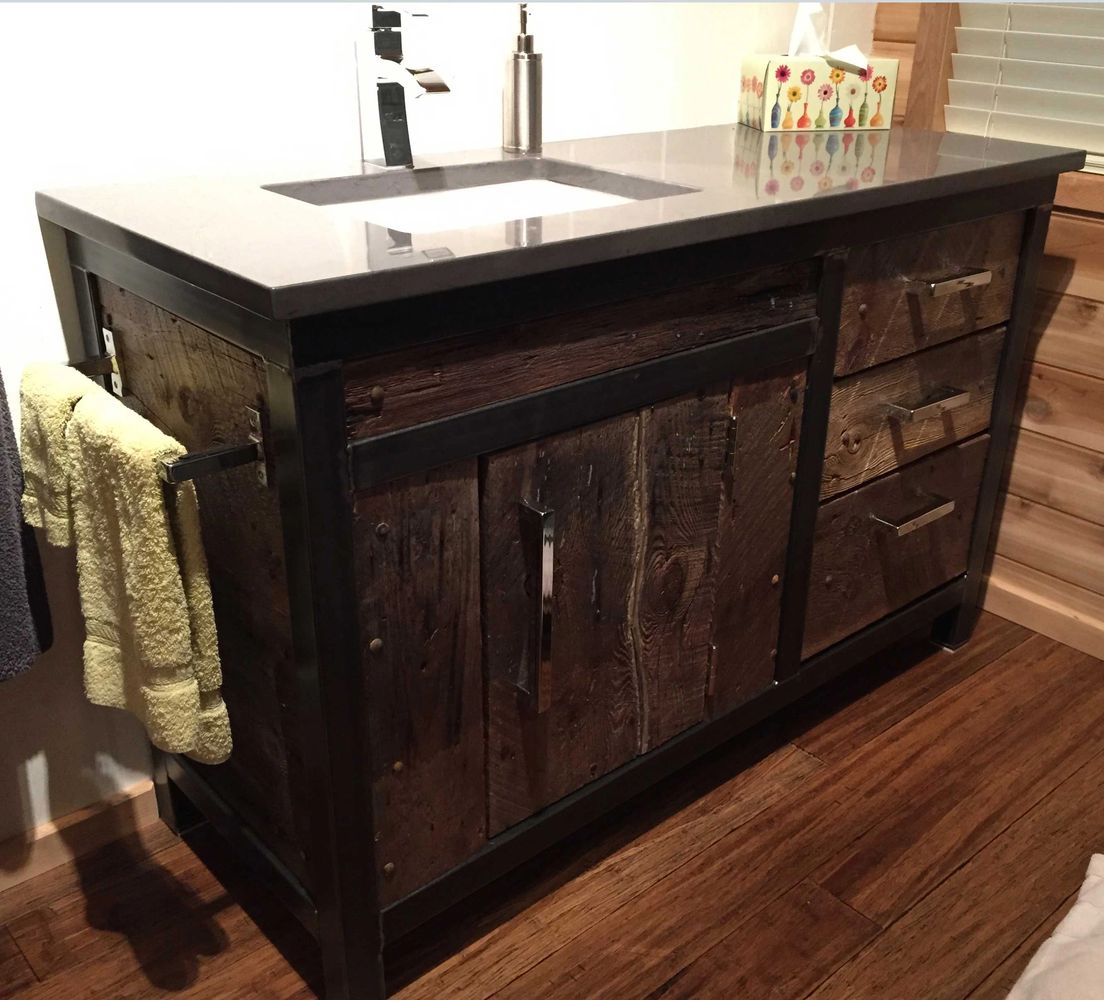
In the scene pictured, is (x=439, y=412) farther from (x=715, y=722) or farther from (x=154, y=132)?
(x=715, y=722)

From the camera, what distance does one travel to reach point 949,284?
4.77ft

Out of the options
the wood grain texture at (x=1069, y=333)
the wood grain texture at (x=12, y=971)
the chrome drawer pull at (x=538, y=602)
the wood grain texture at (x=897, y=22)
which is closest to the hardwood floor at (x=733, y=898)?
the wood grain texture at (x=12, y=971)

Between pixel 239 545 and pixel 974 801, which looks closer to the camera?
pixel 239 545

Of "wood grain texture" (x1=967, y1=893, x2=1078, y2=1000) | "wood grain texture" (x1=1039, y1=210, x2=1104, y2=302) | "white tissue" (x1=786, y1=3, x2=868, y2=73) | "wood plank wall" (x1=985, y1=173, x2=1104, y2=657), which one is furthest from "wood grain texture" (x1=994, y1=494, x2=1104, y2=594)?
"white tissue" (x1=786, y1=3, x2=868, y2=73)

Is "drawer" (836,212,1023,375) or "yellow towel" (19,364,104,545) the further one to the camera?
"drawer" (836,212,1023,375)

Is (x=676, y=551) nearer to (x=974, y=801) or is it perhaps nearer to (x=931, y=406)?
(x=931, y=406)

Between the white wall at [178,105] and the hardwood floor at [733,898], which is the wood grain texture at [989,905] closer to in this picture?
the hardwood floor at [733,898]

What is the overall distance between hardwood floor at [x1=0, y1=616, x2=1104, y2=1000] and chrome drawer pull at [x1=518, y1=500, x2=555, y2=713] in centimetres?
34

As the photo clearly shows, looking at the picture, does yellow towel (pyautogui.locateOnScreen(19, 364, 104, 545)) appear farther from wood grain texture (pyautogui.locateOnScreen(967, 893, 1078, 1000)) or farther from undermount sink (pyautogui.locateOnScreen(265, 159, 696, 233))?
wood grain texture (pyautogui.locateOnScreen(967, 893, 1078, 1000))

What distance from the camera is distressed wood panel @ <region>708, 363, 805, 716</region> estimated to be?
1.31 meters

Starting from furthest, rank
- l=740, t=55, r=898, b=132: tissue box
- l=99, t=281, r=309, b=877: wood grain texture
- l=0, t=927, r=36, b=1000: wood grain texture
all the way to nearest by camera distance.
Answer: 1. l=740, t=55, r=898, b=132: tissue box
2. l=0, t=927, r=36, b=1000: wood grain texture
3. l=99, t=281, r=309, b=877: wood grain texture

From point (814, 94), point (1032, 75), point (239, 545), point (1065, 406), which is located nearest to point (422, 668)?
point (239, 545)

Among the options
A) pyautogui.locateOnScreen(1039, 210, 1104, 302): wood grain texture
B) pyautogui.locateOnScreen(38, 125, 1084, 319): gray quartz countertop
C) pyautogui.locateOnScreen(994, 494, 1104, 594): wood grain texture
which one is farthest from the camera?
pyautogui.locateOnScreen(994, 494, 1104, 594): wood grain texture

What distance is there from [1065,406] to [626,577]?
3.37ft
